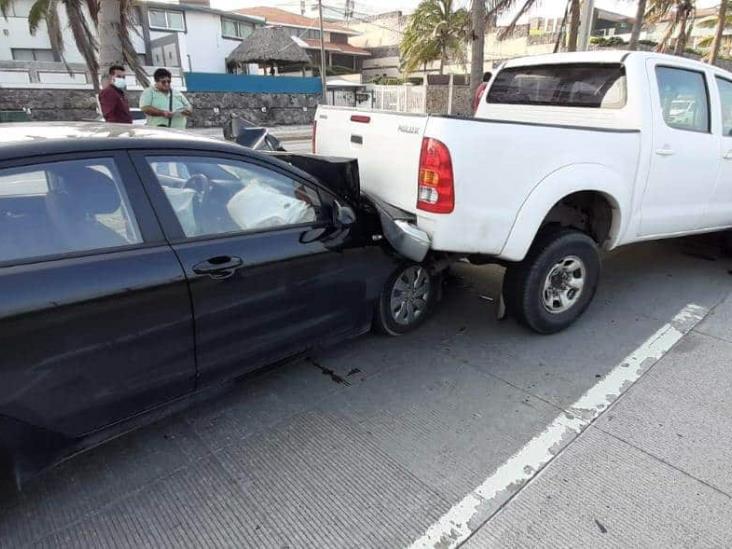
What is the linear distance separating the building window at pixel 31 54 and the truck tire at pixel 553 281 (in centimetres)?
3169

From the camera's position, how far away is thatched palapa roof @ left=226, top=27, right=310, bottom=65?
2869 cm

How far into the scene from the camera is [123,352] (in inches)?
79.7

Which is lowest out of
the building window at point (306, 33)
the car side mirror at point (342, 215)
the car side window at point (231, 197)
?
the car side mirror at point (342, 215)

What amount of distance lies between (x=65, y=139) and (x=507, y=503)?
8.05 ft

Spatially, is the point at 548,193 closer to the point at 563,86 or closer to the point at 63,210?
the point at 563,86

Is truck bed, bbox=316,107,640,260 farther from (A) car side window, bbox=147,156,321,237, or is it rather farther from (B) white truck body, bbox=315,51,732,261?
(A) car side window, bbox=147,156,321,237

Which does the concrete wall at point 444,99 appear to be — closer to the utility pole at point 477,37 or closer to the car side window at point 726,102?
the utility pole at point 477,37

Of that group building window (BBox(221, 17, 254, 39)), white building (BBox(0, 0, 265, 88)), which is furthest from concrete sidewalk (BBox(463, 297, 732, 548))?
building window (BBox(221, 17, 254, 39))

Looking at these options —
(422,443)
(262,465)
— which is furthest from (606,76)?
(262,465)

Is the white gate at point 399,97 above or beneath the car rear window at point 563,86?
above

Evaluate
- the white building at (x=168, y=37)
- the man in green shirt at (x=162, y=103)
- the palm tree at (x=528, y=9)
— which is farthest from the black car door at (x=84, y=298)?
the white building at (x=168, y=37)

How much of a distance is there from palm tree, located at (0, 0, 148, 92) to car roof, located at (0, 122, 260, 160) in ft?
27.4

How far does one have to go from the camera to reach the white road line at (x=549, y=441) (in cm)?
201

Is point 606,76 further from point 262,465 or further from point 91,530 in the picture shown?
point 91,530
